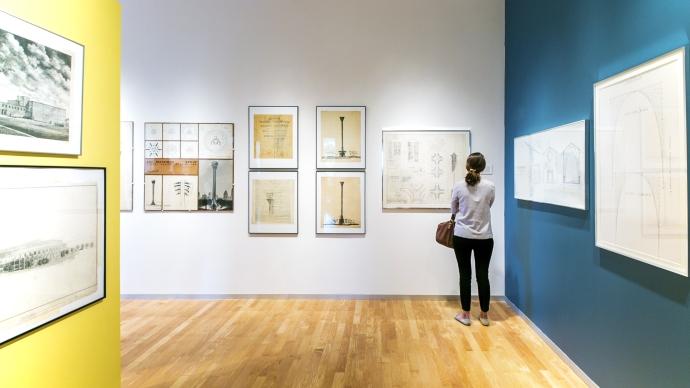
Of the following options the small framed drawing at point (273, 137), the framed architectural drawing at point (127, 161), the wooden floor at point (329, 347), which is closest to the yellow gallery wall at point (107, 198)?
the wooden floor at point (329, 347)

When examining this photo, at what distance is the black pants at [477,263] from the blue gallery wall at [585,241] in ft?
1.33

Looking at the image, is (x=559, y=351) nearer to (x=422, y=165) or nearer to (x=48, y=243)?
(x=422, y=165)

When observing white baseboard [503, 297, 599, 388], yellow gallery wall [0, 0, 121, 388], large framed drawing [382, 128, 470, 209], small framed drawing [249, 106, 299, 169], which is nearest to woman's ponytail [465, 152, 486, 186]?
large framed drawing [382, 128, 470, 209]

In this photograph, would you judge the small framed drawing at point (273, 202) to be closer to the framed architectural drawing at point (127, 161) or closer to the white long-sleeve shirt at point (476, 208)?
the framed architectural drawing at point (127, 161)

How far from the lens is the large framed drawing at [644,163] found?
68.2 inches

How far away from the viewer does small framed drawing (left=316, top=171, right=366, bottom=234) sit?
4.34 metres

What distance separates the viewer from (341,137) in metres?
4.34

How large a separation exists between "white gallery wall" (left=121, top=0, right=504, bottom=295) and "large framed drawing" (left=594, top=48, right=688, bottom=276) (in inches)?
78.2

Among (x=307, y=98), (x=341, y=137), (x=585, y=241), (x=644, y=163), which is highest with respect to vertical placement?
(x=307, y=98)

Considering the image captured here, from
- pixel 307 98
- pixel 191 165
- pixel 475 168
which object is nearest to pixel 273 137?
pixel 307 98

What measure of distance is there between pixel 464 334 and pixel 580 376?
3.11 ft

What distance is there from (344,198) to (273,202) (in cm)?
80

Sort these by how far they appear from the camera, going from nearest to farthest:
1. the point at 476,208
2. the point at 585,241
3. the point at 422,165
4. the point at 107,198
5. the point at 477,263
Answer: the point at 107,198
the point at 585,241
the point at 476,208
the point at 477,263
the point at 422,165

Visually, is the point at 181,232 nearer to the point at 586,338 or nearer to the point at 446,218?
the point at 446,218
